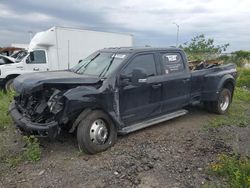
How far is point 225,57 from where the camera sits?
2711 cm

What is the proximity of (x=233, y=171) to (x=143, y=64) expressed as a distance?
285 centimetres

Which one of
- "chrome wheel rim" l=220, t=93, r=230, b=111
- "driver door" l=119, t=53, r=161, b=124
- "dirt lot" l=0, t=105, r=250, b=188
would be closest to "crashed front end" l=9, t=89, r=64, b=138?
"dirt lot" l=0, t=105, r=250, b=188

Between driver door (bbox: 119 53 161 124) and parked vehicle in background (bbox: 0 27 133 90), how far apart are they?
716 centimetres

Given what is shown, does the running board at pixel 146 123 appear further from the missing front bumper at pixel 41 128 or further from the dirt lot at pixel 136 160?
the missing front bumper at pixel 41 128

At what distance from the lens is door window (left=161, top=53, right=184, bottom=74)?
6.76 metres

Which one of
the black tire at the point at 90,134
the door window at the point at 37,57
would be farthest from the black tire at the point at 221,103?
the door window at the point at 37,57

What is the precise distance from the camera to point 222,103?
830 centimetres

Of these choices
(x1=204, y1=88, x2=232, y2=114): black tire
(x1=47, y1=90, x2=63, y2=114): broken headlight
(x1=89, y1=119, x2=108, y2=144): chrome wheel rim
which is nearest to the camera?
(x1=47, y1=90, x2=63, y2=114): broken headlight

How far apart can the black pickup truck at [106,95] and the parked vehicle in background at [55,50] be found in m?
6.88

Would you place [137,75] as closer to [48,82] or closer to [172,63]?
[172,63]

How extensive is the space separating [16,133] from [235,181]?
175 inches

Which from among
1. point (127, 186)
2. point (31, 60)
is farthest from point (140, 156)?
point (31, 60)

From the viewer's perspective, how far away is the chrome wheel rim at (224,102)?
8248 mm

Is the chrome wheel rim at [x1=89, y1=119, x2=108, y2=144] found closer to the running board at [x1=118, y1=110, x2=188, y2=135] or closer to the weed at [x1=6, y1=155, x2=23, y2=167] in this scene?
the running board at [x1=118, y1=110, x2=188, y2=135]
